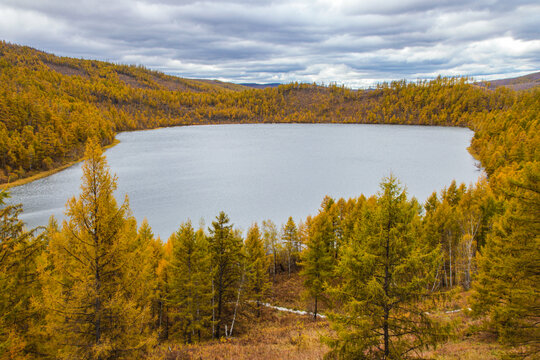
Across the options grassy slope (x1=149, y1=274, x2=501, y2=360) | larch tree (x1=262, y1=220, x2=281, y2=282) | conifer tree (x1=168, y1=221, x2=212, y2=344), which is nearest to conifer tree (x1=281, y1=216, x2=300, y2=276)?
larch tree (x1=262, y1=220, x2=281, y2=282)

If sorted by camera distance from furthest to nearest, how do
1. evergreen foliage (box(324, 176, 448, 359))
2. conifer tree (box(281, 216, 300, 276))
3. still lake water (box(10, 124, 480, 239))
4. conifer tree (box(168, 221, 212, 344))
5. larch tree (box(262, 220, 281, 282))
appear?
1. still lake water (box(10, 124, 480, 239))
2. larch tree (box(262, 220, 281, 282))
3. conifer tree (box(281, 216, 300, 276))
4. conifer tree (box(168, 221, 212, 344))
5. evergreen foliage (box(324, 176, 448, 359))

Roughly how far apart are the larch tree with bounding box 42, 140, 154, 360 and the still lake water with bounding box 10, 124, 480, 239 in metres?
22.9

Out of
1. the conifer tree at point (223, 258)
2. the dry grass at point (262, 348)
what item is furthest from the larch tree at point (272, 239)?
the dry grass at point (262, 348)

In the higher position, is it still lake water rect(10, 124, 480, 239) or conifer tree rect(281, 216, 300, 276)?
still lake water rect(10, 124, 480, 239)

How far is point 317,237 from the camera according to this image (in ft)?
73.9

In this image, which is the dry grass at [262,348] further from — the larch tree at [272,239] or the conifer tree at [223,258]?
the larch tree at [272,239]

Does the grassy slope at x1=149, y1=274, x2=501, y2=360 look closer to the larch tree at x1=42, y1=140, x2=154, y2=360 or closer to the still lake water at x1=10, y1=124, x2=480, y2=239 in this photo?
the larch tree at x1=42, y1=140, x2=154, y2=360

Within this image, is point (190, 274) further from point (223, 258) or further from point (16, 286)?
point (16, 286)

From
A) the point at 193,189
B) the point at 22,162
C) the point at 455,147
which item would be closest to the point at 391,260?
the point at 193,189

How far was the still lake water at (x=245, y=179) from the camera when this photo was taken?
46688mm

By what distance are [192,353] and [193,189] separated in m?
45.4

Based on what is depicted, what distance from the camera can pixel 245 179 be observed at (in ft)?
217

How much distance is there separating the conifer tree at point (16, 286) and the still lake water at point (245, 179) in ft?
81.4

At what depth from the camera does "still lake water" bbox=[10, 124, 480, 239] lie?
46.7 m
